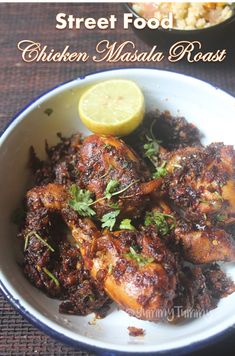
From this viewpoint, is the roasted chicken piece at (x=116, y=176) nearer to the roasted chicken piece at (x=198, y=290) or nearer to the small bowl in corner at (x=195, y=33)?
the roasted chicken piece at (x=198, y=290)

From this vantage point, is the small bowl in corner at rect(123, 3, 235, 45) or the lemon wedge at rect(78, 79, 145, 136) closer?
the lemon wedge at rect(78, 79, 145, 136)

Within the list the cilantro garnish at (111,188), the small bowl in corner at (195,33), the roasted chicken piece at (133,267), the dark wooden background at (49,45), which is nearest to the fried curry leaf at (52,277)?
the roasted chicken piece at (133,267)

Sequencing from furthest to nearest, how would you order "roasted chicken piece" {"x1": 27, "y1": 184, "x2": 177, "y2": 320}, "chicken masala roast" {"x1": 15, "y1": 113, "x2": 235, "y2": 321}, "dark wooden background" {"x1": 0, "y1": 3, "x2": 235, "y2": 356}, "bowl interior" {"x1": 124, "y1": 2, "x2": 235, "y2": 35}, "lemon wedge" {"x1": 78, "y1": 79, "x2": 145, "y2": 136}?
1. "dark wooden background" {"x1": 0, "y1": 3, "x2": 235, "y2": 356}
2. "bowl interior" {"x1": 124, "y1": 2, "x2": 235, "y2": 35}
3. "lemon wedge" {"x1": 78, "y1": 79, "x2": 145, "y2": 136}
4. "chicken masala roast" {"x1": 15, "y1": 113, "x2": 235, "y2": 321}
5. "roasted chicken piece" {"x1": 27, "y1": 184, "x2": 177, "y2": 320}

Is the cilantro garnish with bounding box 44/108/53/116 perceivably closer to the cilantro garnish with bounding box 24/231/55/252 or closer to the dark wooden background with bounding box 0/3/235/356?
the dark wooden background with bounding box 0/3/235/356

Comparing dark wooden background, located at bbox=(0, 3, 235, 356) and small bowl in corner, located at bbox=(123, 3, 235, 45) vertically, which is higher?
small bowl in corner, located at bbox=(123, 3, 235, 45)

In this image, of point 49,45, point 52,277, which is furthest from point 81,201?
point 49,45

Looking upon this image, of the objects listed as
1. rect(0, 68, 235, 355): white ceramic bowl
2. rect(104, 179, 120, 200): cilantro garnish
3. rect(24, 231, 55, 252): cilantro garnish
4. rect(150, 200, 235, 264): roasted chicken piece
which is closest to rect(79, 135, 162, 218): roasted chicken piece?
rect(104, 179, 120, 200): cilantro garnish

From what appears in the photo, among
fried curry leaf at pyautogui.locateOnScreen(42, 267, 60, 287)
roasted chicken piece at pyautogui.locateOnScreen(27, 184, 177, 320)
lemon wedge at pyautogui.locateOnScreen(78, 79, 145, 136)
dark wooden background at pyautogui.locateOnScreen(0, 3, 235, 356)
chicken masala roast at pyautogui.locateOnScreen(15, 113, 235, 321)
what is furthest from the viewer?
dark wooden background at pyautogui.locateOnScreen(0, 3, 235, 356)

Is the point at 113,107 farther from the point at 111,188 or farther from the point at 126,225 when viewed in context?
the point at 126,225
